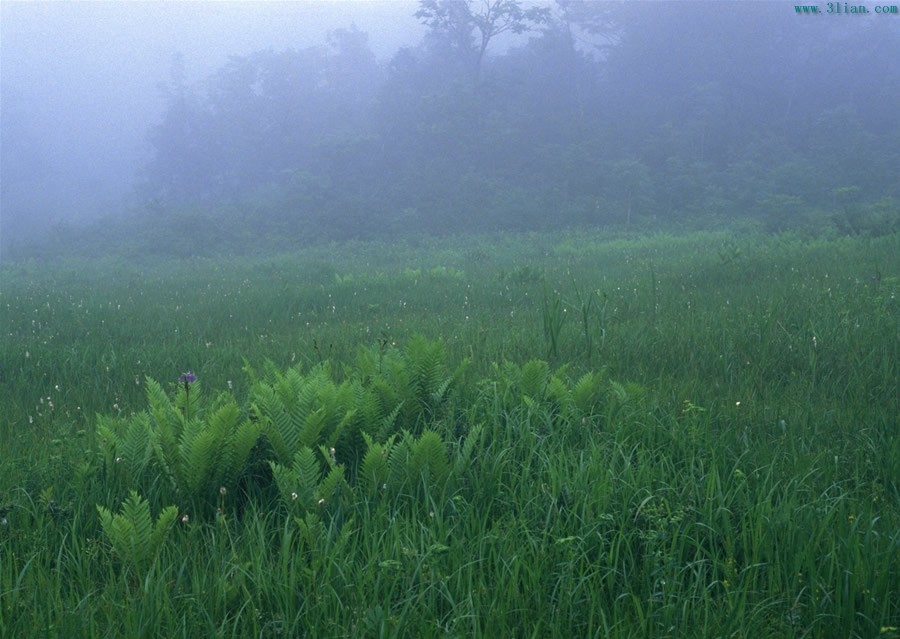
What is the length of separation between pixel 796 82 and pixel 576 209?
23163mm

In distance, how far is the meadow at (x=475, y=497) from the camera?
2264mm

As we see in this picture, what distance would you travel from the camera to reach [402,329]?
24.2ft

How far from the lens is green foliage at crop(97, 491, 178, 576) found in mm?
2529

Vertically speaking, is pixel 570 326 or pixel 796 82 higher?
pixel 796 82

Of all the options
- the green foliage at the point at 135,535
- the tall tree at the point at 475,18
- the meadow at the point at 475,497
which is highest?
the tall tree at the point at 475,18

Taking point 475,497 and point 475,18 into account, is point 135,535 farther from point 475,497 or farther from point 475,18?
point 475,18

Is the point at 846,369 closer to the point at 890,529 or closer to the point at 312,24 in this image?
the point at 890,529

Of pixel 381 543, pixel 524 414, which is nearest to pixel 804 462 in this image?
pixel 524 414

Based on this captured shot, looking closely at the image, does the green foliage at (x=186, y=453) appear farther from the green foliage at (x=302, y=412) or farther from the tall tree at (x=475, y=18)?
the tall tree at (x=475, y=18)

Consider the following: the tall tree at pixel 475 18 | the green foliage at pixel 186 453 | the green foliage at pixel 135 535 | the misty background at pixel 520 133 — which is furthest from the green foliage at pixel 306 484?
the tall tree at pixel 475 18

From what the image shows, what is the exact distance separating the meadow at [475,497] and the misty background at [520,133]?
29.8m

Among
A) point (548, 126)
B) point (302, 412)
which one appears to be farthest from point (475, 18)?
point (302, 412)

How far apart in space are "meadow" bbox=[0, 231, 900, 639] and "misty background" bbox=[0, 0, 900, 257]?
29.8 metres

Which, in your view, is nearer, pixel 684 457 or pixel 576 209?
pixel 684 457
